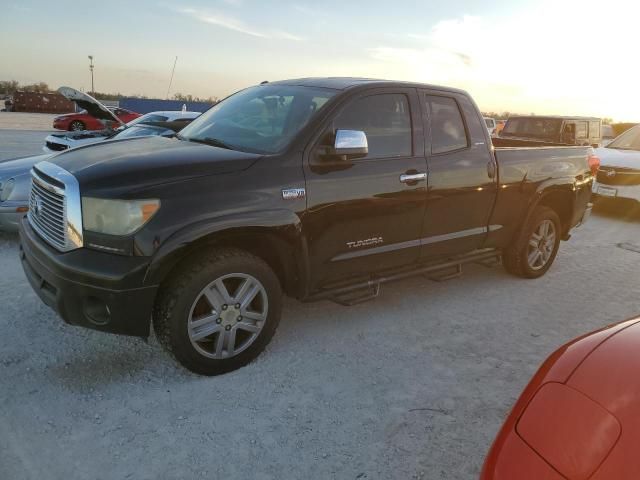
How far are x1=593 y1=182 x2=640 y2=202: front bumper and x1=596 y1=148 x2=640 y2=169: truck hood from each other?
1.24 feet

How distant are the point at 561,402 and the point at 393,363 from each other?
6.83 ft

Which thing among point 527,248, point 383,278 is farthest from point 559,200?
point 383,278

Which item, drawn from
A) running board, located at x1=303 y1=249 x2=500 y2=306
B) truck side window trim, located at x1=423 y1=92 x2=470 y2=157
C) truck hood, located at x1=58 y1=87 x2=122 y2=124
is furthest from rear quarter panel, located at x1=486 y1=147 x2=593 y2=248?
truck hood, located at x1=58 y1=87 x2=122 y2=124

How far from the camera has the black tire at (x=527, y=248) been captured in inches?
202

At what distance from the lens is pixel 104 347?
3.54 metres

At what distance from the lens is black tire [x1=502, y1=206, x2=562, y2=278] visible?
5129 millimetres

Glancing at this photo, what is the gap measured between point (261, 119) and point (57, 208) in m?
1.55

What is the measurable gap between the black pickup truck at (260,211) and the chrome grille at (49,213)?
0.05 feet

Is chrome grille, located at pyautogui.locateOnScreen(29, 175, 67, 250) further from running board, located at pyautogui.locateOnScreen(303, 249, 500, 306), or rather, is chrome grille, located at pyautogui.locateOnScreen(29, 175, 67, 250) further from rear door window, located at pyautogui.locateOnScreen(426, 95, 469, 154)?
rear door window, located at pyautogui.locateOnScreen(426, 95, 469, 154)

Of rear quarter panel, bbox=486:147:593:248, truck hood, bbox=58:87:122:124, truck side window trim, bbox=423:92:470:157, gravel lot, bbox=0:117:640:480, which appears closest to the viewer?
gravel lot, bbox=0:117:640:480

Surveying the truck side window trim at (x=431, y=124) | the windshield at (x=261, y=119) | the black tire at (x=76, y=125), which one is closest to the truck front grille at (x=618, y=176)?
the truck side window trim at (x=431, y=124)

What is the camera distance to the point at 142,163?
9.93 ft

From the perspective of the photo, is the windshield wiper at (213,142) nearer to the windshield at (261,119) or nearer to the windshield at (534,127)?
the windshield at (261,119)

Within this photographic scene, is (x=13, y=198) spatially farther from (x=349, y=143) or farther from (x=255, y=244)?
(x=349, y=143)
